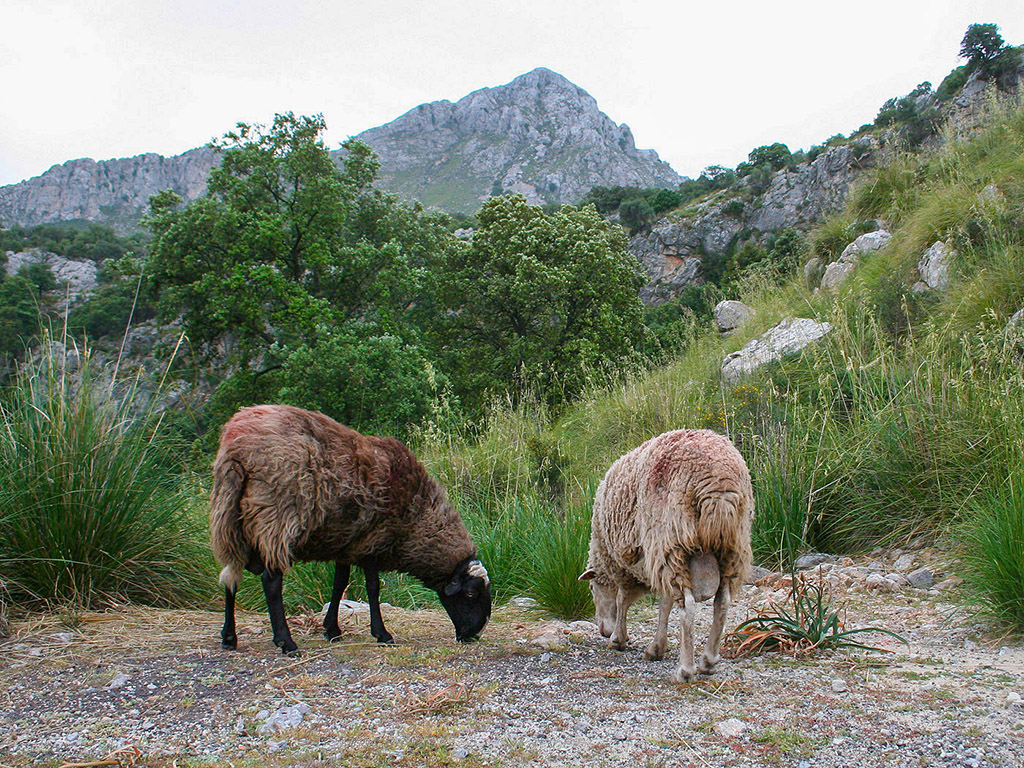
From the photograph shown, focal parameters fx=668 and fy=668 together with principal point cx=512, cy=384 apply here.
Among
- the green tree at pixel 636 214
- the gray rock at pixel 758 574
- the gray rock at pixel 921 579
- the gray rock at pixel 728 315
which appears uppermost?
the green tree at pixel 636 214

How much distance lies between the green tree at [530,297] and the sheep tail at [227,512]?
16009 millimetres

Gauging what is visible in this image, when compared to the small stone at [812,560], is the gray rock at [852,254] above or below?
above

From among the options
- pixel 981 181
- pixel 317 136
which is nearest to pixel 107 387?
pixel 981 181

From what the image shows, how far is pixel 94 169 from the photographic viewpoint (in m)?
107

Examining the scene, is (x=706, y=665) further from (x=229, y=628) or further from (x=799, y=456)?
(x=799, y=456)

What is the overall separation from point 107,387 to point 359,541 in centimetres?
236

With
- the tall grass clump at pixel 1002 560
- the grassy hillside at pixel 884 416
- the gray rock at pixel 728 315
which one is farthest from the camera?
the gray rock at pixel 728 315

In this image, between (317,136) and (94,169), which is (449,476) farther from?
(94,169)

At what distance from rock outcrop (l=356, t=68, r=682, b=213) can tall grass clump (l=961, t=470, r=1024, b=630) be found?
94.9 meters

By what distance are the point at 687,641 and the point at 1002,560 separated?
6.34ft

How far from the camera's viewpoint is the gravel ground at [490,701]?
2428 mm

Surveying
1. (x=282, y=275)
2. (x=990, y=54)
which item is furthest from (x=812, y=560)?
(x=990, y=54)

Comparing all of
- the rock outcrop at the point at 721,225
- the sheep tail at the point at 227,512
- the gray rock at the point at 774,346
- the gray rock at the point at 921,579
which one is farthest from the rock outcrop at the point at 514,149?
the sheep tail at the point at 227,512

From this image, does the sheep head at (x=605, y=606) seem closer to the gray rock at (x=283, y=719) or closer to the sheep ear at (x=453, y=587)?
the sheep ear at (x=453, y=587)
